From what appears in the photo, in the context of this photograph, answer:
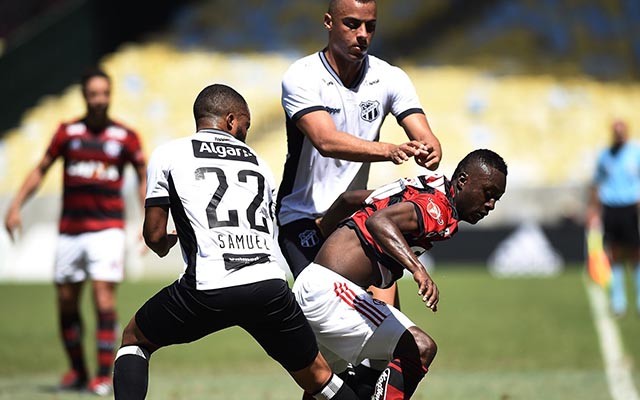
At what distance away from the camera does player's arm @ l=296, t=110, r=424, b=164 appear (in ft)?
19.1

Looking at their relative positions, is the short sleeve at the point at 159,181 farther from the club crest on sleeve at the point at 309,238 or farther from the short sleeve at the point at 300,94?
the club crest on sleeve at the point at 309,238

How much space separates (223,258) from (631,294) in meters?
13.5

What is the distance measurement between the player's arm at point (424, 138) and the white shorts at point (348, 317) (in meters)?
0.78

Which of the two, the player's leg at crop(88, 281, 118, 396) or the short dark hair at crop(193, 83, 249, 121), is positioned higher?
the short dark hair at crop(193, 83, 249, 121)

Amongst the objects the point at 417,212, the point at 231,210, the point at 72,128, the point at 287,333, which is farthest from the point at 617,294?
the point at 231,210

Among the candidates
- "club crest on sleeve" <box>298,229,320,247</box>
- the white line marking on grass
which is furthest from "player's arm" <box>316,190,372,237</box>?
the white line marking on grass

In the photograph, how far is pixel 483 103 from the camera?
2566cm

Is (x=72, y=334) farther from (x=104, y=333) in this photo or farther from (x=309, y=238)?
(x=309, y=238)

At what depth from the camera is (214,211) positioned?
18.2 ft

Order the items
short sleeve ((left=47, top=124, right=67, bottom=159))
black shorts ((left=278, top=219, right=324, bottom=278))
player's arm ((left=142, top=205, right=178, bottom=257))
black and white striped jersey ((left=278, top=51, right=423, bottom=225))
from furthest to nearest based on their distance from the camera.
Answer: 1. short sleeve ((left=47, top=124, right=67, bottom=159))
2. black shorts ((left=278, top=219, right=324, bottom=278))
3. black and white striped jersey ((left=278, top=51, right=423, bottom=225))
4. player's arm ((left=142, top=205, right=178, bottom=257))

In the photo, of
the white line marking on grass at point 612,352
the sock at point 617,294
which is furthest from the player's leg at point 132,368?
the sock at point 617,294

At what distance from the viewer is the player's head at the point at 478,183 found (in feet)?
19.1

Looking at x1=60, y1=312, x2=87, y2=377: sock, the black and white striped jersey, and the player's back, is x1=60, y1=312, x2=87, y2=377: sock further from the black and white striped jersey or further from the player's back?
the player's back

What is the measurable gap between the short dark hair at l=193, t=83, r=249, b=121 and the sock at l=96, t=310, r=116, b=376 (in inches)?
151
